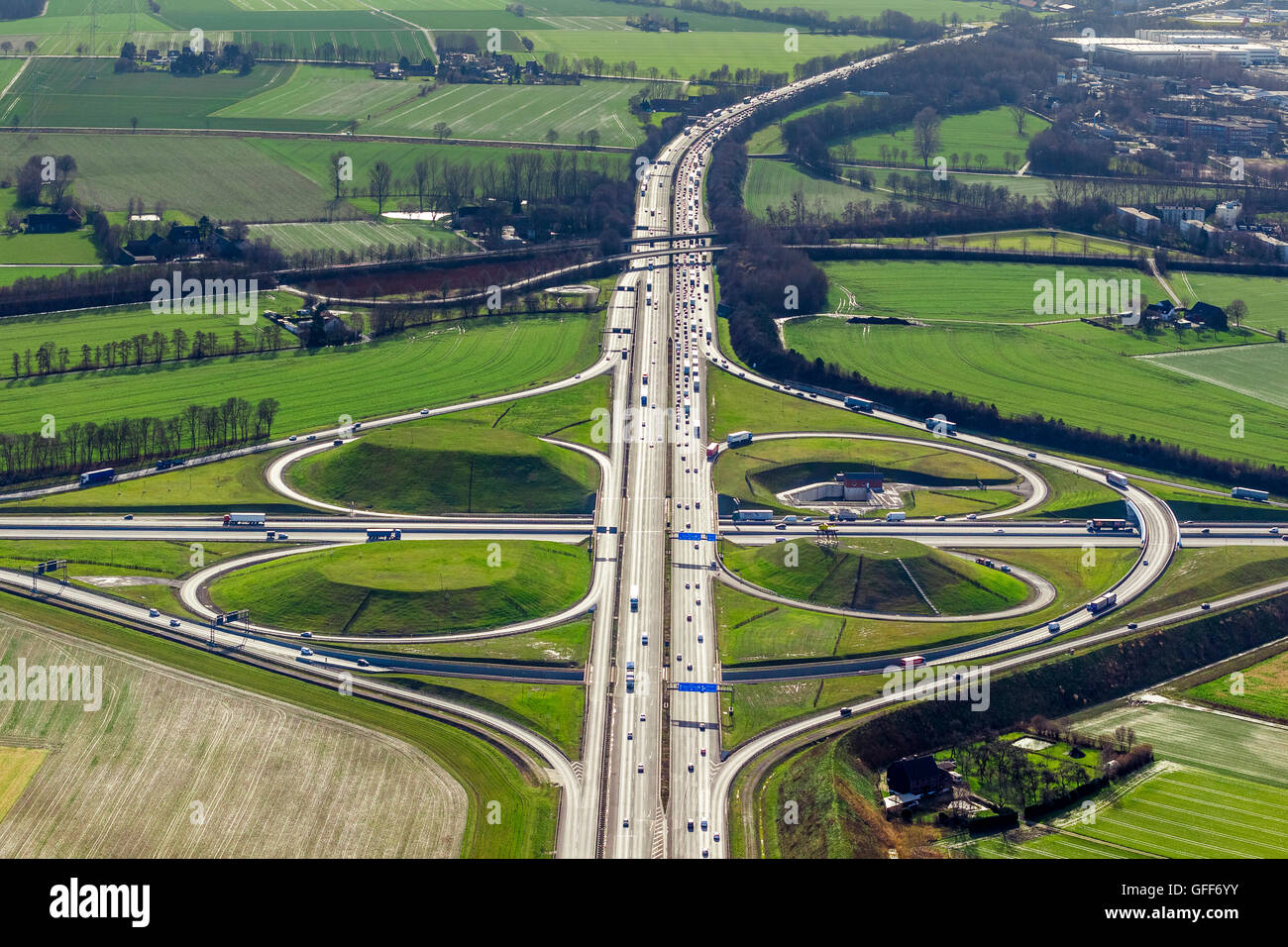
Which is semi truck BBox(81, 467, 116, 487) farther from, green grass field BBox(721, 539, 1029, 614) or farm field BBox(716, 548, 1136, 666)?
farm field BBox(716, 548, 1136, 666)

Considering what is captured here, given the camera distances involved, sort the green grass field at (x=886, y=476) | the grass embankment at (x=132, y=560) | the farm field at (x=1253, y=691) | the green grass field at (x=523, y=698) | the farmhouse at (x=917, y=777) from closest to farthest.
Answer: the farmhouse at (x=917, y=777)
the green grass field at (x=523, y=698)
the farm field at (x=1253, y=691)
the grass embankment at (x=132, y=560)
the green grass field at (x=886, y=476)

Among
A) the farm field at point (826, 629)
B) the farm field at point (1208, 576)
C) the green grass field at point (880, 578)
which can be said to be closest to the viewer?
the farm field at point (826, 629)

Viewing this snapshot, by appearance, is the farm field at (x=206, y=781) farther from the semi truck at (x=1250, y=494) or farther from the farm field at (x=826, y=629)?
the semi truck at (x=1250, y=494)

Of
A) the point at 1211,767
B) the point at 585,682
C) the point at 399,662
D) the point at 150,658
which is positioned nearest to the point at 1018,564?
the point at 1211,767

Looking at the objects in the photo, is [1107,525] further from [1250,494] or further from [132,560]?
[132,560]

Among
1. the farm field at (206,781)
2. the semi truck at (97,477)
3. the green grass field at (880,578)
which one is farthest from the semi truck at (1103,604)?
the semi truck at (97,477)

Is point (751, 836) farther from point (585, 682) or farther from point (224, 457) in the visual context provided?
point (224, 457)

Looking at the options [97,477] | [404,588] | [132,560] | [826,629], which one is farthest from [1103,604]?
[97,477]

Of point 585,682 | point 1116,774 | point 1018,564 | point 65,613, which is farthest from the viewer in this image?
point 1018,564
